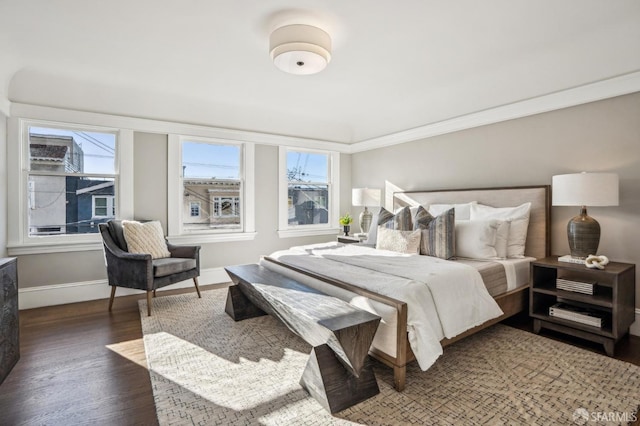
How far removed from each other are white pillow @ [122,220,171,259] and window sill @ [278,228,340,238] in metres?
1.78

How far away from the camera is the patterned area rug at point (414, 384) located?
177 cm

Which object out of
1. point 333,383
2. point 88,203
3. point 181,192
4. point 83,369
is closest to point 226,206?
point 181,192

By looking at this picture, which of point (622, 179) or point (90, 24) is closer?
point (90, 24)

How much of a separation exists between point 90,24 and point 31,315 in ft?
9.51

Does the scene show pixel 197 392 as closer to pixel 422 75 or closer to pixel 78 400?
pixel 78 400

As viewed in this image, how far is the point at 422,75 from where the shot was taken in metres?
3.56

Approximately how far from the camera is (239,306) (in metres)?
3.21

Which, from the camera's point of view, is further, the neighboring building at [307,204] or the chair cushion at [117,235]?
the neighboring building at [307,204]

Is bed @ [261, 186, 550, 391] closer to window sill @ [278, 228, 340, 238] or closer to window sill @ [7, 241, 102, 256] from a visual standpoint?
window sill @ [278, 228, 340, 238]

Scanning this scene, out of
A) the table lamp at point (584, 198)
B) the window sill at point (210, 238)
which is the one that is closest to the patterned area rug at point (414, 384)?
the table lamp at point (584, 198)

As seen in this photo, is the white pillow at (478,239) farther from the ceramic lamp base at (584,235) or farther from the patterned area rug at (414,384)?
the patterned area rug at (414,384)

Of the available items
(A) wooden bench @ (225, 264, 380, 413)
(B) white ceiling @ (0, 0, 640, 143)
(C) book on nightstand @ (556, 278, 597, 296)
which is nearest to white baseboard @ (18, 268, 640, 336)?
(B) white ceiling @ (0, 0, 640, 143)

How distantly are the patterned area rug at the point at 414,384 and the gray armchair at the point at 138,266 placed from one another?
0.62 m

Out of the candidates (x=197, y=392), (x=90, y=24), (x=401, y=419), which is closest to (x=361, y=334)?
(x=401, y=419)
